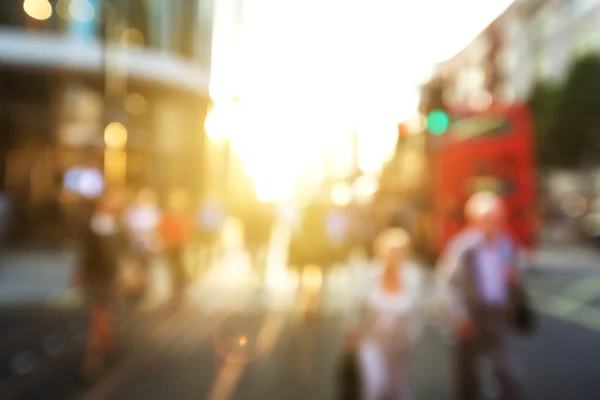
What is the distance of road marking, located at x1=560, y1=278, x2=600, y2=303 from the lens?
40.9 ft

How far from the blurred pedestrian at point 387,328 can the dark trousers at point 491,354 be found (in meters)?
0.58

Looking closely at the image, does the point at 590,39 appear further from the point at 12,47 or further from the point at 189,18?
the point at 12,47

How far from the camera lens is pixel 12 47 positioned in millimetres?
20641

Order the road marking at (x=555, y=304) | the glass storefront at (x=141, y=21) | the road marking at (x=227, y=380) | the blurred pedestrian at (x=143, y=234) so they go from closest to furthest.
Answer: the road marking at (x=227, y=380) < the road marking at (x=555, y=304) < the blurred pedestrian at (x=143, y=234) < the glass storefront at (x=141, y=21)

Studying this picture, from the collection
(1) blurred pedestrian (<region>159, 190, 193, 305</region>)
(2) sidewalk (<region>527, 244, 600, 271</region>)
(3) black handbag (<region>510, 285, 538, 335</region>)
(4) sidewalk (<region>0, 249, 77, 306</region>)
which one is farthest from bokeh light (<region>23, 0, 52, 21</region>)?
(3) black handbag (<region>510, 285, 538, 335</region>)

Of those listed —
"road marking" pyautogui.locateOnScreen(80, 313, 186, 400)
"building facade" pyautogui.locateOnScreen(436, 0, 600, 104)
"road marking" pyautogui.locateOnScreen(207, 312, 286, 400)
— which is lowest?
"road marking" pyautogui.locateOnScreen(80, 313, 186, 400)

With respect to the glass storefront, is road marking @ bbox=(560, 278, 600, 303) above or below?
below

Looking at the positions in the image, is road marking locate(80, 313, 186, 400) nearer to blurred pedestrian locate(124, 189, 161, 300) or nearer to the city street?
the city street

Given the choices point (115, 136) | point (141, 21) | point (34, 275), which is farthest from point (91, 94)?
point (34, 275)

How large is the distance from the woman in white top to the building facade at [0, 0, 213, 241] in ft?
45.2

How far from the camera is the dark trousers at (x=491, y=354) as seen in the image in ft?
15.6

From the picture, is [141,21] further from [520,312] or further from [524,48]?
[524,48]

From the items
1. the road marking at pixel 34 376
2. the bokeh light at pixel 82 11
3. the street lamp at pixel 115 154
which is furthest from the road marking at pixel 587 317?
the bokeh light at pixel 82 11

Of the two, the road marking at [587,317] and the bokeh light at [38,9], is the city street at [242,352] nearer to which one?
the road marking at [587,317]
